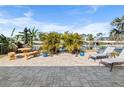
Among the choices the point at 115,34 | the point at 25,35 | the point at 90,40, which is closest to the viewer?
the point at 25,35

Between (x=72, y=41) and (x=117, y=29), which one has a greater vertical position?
(x=117, y=29)

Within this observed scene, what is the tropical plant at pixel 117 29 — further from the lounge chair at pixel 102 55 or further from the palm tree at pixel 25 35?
the lounge chair at pixel 102 55

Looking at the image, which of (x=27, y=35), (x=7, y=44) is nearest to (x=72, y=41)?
(x=27, y=35)

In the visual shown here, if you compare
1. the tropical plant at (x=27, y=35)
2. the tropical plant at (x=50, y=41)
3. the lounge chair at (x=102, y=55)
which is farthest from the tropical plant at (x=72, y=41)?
the tropical plant at (x=27, y=35)

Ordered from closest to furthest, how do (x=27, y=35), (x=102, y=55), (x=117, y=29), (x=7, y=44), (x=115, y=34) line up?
(x=102, y=55) → (x=7, y=44) → (x=27, y=35) → (x=115, y=34) → (x=117, y=29)

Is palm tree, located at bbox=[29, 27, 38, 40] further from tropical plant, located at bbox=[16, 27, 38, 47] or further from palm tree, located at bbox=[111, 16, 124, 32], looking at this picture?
palm tree, located at bbox=[111, 16, 124, 32]

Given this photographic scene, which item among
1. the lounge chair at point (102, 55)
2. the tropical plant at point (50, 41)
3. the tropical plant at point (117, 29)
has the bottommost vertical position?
the lounge chair at point (102, 55)

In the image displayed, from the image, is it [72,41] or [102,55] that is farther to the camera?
[72,41]

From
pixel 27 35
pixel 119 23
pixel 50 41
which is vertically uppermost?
pixel 119 23

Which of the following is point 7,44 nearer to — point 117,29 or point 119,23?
point 119,23

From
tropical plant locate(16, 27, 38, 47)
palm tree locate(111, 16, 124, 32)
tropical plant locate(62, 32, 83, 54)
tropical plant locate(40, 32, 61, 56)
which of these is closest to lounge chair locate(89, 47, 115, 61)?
tropical plant locate(62, 32, 83, 54)

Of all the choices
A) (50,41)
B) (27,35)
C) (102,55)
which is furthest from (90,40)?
(102,55)
